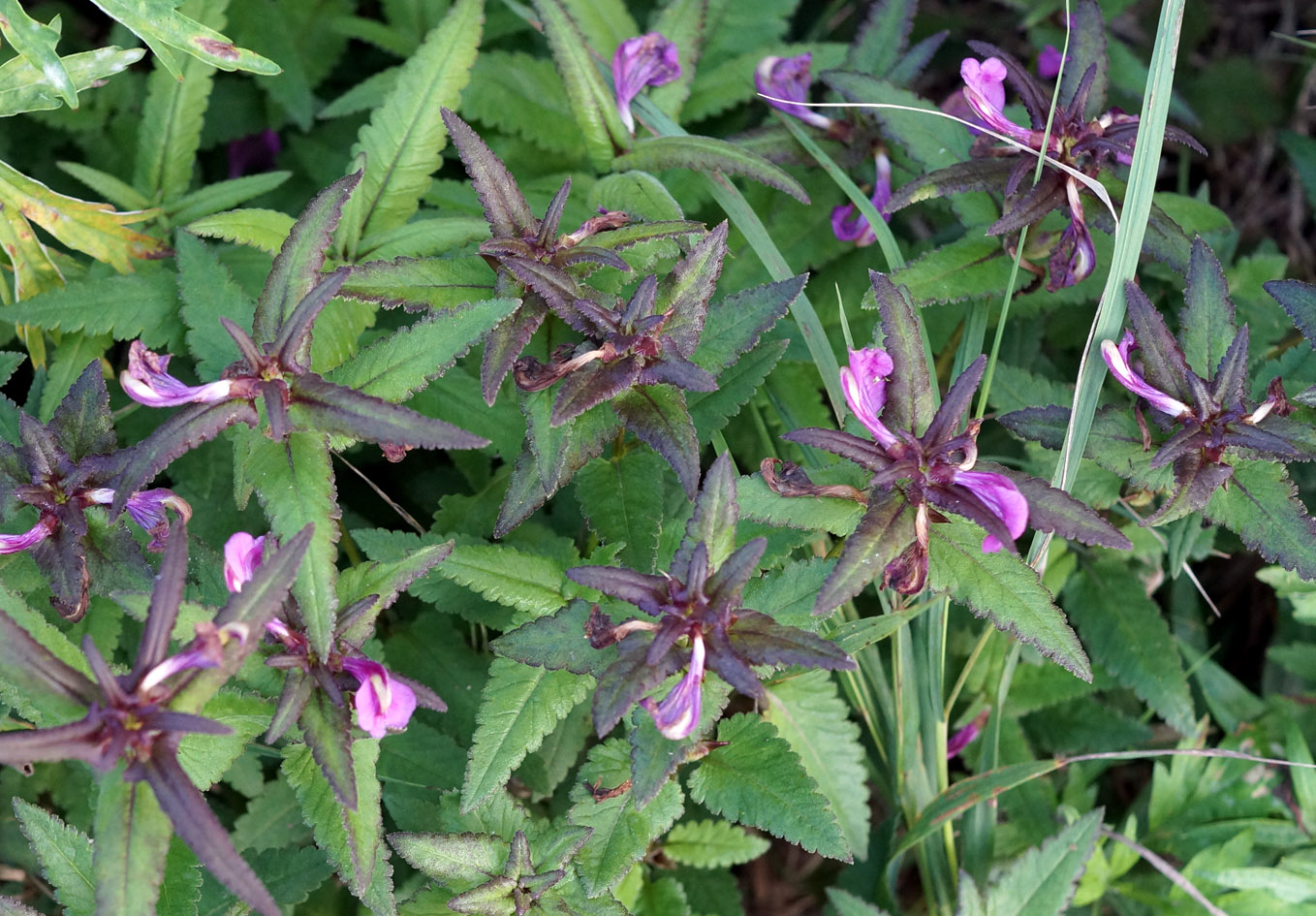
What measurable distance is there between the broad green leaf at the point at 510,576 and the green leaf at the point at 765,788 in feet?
1.43

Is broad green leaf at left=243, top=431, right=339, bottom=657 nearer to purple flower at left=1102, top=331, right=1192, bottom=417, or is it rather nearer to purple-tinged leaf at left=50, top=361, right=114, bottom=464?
purple-tinged leaf at left=50, top=361, right=114, bottom=464

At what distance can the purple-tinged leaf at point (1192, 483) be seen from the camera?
6.22 ft

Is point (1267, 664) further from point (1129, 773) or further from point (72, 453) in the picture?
point (72, 453)

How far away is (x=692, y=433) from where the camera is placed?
1832 mm

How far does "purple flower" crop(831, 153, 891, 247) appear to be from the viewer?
2545 mm

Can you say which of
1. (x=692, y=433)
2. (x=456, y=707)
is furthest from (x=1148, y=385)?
(x=456, y=707)

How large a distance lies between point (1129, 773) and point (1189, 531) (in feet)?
4.82

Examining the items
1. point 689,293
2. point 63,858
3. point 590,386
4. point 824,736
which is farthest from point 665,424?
point 63,858

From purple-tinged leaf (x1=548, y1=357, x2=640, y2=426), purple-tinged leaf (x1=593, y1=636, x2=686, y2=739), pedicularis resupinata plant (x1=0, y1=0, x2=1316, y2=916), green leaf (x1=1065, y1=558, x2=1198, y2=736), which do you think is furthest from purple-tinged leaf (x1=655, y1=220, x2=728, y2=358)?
green leaf (x1=1065, y1=558, x2=1198, y2=736)

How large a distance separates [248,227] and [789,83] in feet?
4.30

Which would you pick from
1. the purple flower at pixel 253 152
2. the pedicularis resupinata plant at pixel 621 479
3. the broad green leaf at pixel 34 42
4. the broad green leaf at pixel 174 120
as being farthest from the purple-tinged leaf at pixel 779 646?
the purple flower at pixel 253 152

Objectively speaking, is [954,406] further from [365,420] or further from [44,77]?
[44,77]

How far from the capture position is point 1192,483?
190 cm

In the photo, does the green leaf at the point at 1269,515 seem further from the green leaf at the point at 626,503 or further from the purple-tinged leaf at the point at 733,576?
the green leaf at the point at 626,503
